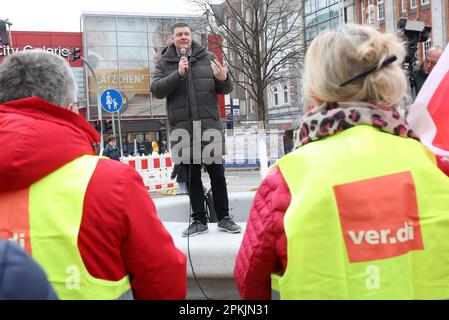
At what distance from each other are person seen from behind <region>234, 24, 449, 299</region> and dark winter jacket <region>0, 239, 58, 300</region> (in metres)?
0.89

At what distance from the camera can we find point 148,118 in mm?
40312

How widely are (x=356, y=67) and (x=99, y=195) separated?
3.11ft

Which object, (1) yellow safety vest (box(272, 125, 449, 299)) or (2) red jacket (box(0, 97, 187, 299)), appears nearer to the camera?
(1) yellow safety vest (box(272, 125, 449, 299))

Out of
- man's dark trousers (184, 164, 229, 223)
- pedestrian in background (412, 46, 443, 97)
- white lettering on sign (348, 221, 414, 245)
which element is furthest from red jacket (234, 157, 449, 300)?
pedestrian in background (412, 46, 443, 97)

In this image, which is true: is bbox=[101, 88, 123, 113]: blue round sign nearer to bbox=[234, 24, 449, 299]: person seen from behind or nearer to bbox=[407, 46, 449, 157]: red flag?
bbox=[407, 46, 449, 157]: red flag

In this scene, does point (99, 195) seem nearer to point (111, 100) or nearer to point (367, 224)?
point (367, 224)

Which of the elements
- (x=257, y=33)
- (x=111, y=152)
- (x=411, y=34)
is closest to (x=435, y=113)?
(x=411, y=34)

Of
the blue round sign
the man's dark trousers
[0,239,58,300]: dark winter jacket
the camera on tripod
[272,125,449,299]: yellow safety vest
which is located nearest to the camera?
[0,239,58,300]: dark winter jacket

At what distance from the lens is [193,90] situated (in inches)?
160

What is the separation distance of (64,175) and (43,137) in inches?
5.7

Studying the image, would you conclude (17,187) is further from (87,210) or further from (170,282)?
(170,282)

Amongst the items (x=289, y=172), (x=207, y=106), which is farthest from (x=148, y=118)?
(x=289, y=172)

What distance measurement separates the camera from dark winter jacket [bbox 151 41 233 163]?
406 cm

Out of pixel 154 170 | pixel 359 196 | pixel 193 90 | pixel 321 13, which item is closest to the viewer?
pixel 359 196
